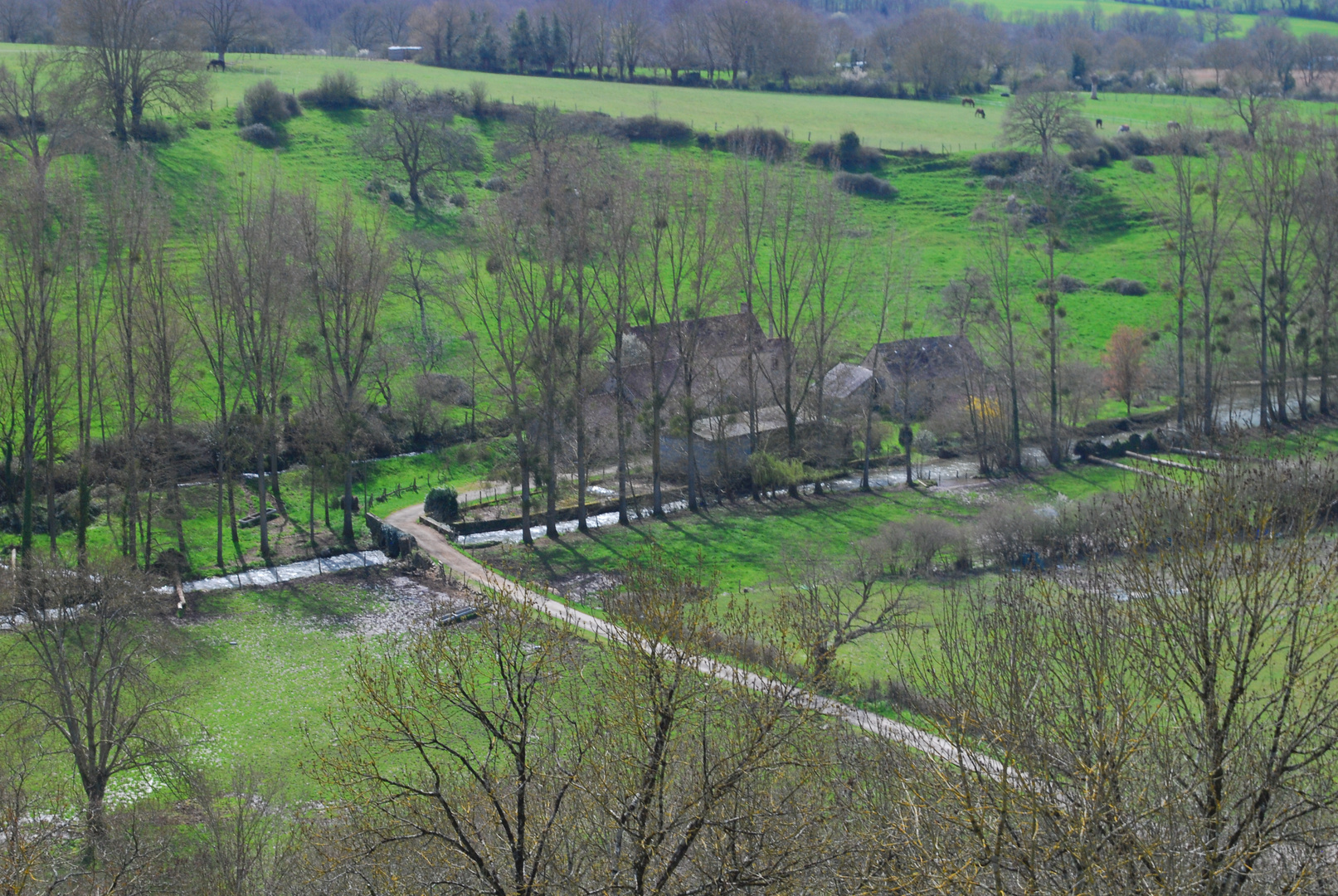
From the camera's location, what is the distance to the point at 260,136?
7356 cm

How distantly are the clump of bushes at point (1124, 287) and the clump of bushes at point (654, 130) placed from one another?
2993 cm

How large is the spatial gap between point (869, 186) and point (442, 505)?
4671 cm

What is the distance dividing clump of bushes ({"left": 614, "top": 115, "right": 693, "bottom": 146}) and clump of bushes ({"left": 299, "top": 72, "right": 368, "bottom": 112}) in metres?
18.0

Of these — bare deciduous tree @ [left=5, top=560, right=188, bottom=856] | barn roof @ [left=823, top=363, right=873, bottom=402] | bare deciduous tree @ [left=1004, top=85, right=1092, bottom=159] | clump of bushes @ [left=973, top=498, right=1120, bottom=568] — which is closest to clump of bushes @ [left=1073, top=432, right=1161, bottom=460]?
barn roof @ [left=823, top=363, right=873, bottom=402]

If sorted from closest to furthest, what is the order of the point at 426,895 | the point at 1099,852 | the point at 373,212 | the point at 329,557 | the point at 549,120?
the point at 1099,852 < the point at 426,895 < the point at 329,557 < the point at 373,212 < the point at 549,120

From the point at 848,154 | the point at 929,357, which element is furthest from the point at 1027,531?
the point at 848,154

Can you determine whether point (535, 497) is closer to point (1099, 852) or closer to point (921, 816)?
point (921, 816)

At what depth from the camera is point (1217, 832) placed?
1288 cm

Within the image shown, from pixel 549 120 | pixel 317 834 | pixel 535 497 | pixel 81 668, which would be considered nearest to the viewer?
pixel 317 834

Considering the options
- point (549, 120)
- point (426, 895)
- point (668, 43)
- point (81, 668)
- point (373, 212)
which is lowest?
point (81, 668)

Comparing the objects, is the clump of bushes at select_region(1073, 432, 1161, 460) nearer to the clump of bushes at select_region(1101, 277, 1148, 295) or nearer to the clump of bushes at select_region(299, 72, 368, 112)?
the clump of bushes at select_region(1101, 277, 1148, 295)

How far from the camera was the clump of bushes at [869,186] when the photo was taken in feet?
256

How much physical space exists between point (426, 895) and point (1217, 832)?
920 cm

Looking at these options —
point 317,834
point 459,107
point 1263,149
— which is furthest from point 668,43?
point 317,834
